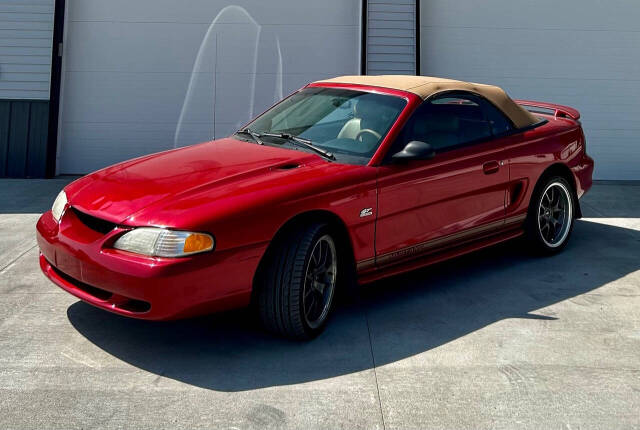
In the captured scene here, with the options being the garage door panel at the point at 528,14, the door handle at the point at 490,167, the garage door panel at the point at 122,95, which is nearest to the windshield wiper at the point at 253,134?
the door handle at the point at 490,167

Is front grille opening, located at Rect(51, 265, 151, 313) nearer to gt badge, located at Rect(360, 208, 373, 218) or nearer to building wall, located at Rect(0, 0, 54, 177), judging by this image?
gt badge, located at Rect(360, 208, 373, 218)

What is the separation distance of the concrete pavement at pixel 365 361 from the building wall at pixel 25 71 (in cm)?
434

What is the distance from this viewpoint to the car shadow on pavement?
4.07 m

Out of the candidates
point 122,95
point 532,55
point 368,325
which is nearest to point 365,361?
point 368,325

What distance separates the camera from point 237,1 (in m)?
9.98

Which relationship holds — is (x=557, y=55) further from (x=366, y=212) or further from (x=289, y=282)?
(x=289, y=282)

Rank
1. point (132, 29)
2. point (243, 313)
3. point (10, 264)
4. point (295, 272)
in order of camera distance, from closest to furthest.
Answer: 1. point (295, 272)
2. point (243, 313)
3. point (10, 264)
4. point (132, 29)

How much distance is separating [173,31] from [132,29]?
20.4 inches

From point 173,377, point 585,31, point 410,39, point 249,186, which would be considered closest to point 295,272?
point 249,186

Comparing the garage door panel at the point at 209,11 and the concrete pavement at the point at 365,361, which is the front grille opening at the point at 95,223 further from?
the garage door panel at the point at 209,11

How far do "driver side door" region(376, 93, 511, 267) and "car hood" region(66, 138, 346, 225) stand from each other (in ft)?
1.50

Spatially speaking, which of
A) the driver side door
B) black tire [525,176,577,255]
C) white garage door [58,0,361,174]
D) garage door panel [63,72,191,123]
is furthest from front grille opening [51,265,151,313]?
garage door panel [63,72,191,123]

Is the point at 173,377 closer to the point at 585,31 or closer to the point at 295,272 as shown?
the point at 295,272

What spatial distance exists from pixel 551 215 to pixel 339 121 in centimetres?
213
